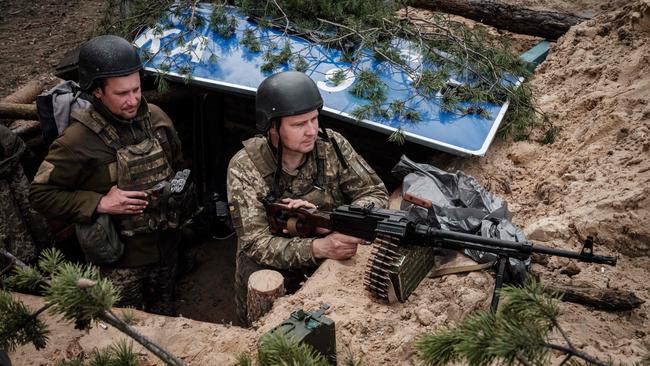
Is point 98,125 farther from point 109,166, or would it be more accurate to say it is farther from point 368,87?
point 368,87

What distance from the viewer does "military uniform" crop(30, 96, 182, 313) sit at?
457cm

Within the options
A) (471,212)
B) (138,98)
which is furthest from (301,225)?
(138,98)

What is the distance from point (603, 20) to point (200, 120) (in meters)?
5.01

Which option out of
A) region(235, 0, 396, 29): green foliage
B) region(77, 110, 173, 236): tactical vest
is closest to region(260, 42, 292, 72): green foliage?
region(235, 0, 396, 29): green foliage

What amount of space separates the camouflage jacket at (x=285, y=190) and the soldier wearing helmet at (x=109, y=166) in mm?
923

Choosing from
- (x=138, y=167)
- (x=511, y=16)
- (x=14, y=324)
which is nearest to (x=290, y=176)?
(x=138, y=167)

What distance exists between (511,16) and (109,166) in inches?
199

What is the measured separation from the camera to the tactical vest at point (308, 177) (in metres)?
4.40

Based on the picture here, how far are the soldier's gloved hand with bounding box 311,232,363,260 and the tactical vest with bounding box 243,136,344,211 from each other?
0.40 metres

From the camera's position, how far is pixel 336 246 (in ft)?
13.8

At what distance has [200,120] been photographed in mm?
7961

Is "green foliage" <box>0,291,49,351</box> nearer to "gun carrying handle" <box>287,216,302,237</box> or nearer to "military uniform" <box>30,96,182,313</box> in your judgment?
"gun carrying handle" <box>287,216,302,237</box>

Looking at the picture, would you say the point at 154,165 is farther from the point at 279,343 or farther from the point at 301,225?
the point at 279,343

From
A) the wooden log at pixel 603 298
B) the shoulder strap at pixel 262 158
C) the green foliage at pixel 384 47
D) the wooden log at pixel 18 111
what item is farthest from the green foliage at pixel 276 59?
the wooden log at pixel 603 298
